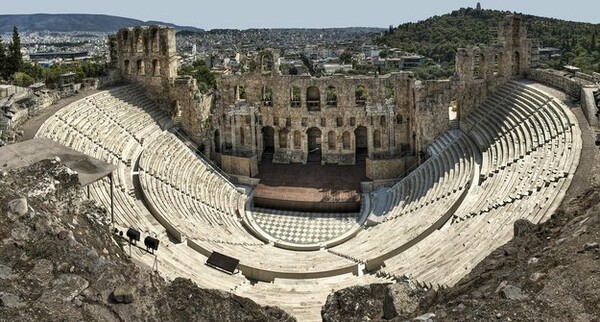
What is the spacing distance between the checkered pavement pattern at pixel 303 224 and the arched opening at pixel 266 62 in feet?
38.4

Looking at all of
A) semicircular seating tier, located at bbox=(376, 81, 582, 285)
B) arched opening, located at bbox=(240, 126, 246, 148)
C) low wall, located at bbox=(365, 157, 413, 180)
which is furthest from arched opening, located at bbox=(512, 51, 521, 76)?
arched opening, located at bbox=(240, 126, 246, 148)

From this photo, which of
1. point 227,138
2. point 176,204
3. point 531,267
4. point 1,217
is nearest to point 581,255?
point 531,267

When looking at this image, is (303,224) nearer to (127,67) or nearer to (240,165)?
(240,165)

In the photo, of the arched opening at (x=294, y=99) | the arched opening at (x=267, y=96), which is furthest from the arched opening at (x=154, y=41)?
the arched opening at (x=294, y=99)

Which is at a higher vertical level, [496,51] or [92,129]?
[496,51]

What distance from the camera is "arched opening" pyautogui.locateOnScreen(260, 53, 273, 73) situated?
42.9 meters

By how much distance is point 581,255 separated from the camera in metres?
12.1

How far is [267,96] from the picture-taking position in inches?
1747

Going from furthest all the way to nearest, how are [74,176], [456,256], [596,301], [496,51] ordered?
[496,51]
[456,256]
[74,176]
[596,301]

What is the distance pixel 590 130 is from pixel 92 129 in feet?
86.8

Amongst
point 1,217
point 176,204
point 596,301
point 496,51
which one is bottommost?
point 176,204

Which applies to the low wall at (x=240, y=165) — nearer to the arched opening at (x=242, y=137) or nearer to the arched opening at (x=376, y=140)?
the arched opening at (x=242, y=137)

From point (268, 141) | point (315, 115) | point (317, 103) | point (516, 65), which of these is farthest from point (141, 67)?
point (516, 65)

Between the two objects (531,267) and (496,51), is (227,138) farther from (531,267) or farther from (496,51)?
(531,267)
